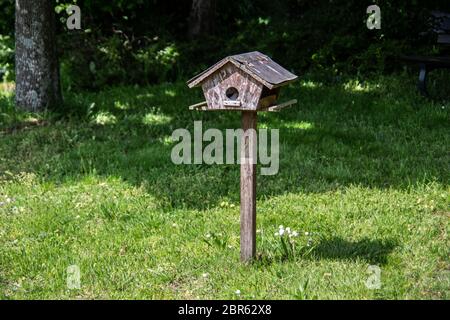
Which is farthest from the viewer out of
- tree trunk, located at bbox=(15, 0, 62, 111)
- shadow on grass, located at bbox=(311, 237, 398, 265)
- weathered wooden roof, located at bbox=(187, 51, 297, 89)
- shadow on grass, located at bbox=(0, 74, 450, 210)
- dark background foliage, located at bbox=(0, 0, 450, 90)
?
dark background foliage, located at bbox=(0, 0, 450, 90)

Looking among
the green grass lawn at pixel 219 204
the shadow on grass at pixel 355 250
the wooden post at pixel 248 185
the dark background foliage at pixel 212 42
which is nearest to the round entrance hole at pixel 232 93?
the wooden post at pixel 248 185

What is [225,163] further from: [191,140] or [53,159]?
[53,159]

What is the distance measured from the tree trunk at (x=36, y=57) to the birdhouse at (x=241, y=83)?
16.8 feet

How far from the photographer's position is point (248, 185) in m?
5.37

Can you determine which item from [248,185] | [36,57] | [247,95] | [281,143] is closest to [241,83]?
[247,95]

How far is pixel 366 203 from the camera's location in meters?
6.61

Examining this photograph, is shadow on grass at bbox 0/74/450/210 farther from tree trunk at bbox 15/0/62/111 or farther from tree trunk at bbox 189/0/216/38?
tree trunk at bbox 189/0/216/38

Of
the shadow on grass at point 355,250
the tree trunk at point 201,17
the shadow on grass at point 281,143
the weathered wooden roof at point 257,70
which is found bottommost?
the shadow on grass at point 355,250

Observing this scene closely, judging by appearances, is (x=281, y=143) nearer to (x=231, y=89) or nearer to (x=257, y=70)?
(x=231, y=89)

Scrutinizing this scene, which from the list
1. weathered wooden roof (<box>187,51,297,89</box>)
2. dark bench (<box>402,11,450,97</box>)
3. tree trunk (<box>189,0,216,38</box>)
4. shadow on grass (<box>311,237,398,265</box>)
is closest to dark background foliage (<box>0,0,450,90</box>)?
tree trunk (<box>189,0,216,38</box>)

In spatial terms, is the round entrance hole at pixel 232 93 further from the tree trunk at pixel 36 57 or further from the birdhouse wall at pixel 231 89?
the tree trunk at pixel 36 57

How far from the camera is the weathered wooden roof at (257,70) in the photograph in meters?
5.05

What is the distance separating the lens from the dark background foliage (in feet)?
39.3

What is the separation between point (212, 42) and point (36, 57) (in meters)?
4.04
